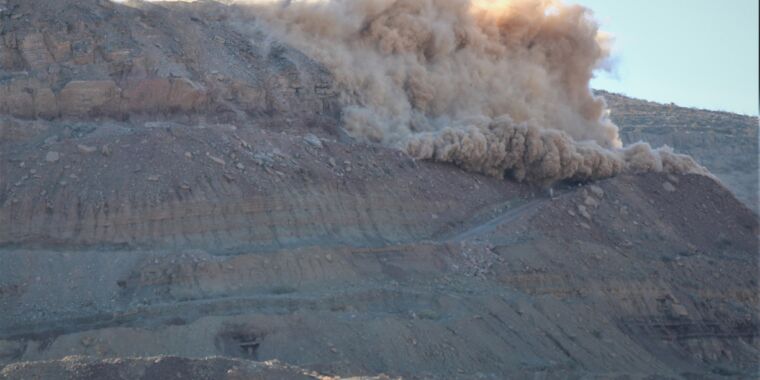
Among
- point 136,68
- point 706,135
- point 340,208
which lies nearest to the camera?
point 340,208

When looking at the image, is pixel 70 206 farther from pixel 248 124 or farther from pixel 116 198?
pixel 248 124

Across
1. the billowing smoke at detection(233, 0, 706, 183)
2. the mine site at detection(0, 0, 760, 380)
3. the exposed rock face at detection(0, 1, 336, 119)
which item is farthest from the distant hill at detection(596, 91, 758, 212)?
the exposed rock face at detection(0, 1, 336, 119)

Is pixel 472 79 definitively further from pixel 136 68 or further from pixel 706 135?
pixel 706 135

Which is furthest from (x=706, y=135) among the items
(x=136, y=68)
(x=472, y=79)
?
(x=136, y=68)

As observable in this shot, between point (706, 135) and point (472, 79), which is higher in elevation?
point (472, 79)

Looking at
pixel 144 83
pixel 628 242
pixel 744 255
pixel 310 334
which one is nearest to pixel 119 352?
pixel 310 334

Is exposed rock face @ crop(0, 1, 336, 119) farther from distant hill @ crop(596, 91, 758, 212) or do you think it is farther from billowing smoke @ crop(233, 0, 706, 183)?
distant hill @ crop(596, 91, 758, 212)

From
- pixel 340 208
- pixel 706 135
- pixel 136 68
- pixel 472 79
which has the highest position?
pixel 136 68
